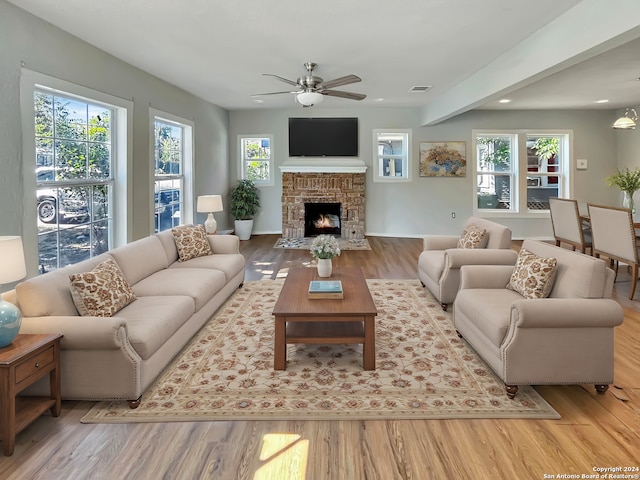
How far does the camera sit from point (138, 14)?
3443mm

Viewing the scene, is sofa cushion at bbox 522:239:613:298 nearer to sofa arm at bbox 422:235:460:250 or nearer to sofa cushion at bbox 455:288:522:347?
sofa cushion at bbox 455:288:522:347

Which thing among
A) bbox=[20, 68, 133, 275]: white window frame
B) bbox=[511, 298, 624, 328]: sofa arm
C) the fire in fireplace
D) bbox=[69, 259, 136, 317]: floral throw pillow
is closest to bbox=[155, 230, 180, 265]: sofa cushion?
bbox=[20, 68, 133, 275]: white window frame

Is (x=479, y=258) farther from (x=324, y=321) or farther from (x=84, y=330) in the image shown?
(x=84, y=330)

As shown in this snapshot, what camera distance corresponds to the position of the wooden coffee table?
2.93 m

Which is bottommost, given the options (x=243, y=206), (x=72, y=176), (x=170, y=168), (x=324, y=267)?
(x=324, y=267)

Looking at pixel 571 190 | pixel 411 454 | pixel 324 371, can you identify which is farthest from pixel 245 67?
pixel 571 190

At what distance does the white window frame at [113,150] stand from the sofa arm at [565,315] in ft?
12.3

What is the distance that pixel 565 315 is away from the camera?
2.47 m

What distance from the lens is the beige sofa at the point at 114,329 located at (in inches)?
94.3

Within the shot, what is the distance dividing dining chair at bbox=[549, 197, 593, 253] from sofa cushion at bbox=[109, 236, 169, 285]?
218 inches

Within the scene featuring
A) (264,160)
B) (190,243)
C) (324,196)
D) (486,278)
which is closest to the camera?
Answer: (486,278)

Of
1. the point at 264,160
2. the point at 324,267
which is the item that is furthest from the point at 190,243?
the point at 264,160

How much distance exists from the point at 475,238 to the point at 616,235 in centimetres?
193

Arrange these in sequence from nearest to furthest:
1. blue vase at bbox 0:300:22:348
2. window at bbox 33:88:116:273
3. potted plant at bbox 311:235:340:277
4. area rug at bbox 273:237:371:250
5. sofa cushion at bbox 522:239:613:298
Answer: blue vase at bbox 0:300:22:348, sofa cushion at bbox 522:239:613:298, window at bbox 33:88:116:273, potted plant at bbox 311:235:340:277, area rug at bbox 273:237:371:250
